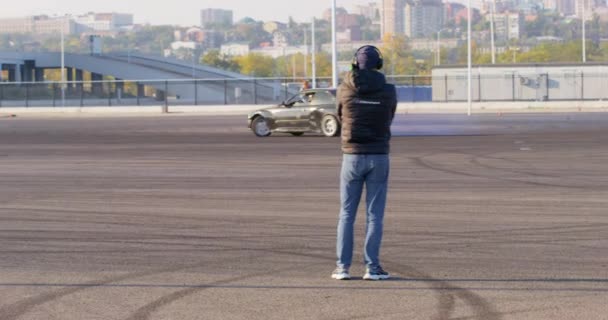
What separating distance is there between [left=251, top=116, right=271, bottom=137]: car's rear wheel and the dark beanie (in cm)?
2665

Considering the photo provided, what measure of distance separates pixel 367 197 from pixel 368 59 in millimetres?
1183

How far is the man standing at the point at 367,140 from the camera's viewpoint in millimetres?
10414

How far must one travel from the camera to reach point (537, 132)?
3716cm

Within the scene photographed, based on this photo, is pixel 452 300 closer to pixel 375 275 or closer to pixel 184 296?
pixel 375 275

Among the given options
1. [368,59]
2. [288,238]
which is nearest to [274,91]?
[288,238]

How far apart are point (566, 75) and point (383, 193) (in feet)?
225

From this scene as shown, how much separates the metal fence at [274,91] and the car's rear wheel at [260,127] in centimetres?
3347

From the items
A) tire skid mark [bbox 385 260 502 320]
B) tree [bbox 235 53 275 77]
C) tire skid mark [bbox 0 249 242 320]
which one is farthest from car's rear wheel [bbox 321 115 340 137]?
tree [bbox 235 53 275 77]

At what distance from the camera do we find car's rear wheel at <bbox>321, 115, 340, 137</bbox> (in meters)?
35.5

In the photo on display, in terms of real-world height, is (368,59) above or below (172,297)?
above

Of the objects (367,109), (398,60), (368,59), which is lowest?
(367,109)

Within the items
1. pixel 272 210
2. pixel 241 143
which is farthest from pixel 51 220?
pixel 241 143

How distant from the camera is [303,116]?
36.3m

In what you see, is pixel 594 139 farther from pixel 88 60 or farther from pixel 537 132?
pixel 88 60
